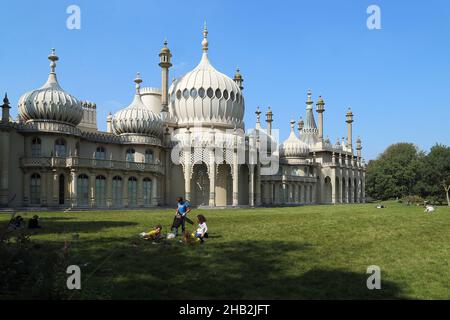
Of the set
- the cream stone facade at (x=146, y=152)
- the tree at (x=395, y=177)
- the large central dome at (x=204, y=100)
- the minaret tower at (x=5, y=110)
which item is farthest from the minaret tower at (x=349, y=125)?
the minaret tower at (x=5, y=110)

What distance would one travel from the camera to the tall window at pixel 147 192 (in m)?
50.4

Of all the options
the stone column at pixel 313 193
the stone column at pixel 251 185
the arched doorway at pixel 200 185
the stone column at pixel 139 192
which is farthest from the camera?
the stone column at pixel 313 193

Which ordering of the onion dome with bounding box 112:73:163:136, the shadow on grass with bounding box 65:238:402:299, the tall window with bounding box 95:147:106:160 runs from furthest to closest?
the onion dome with bounding box 112:73:163:136, the tall window with bounding box 95:147:106:160, the shadow on grass with bounding box 65:238:402:299

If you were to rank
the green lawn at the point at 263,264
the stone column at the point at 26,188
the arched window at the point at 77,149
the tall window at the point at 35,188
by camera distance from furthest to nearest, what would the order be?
the arched window at the point at 77,149
the tall window at the point at 35,188
the stone column at the point at 26,188
the green lawn at the point at 263,264

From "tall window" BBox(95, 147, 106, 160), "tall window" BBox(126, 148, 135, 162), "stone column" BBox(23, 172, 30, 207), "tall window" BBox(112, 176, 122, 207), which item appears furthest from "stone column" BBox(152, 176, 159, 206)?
"stone column" BBox(23, 172, 30, 207)

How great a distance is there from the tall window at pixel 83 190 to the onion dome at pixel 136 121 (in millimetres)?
9408

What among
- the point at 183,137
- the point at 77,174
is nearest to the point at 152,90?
the point at 183,137

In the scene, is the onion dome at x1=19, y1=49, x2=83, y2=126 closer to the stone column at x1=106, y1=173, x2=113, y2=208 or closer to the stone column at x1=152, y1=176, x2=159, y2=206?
the stone column at x1=106, y1=173, x2=113, y2=208

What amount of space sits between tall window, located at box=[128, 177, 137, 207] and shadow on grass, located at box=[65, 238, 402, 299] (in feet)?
110

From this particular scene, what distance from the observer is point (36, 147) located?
43.7 metres

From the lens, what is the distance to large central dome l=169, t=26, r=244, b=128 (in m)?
59.1

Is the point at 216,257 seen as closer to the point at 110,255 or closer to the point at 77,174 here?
the point at 110,255

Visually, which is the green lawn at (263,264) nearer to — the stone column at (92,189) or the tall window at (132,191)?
the stone column at (92,189)

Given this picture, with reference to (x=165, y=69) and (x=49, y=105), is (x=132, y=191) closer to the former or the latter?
(x=49, y=105)
